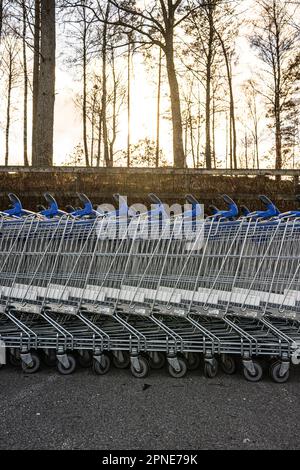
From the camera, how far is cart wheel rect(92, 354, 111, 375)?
12.1 ft

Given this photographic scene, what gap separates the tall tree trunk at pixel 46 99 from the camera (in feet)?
26.9

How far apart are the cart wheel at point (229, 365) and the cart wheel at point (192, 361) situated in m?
0.25

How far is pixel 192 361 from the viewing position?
3.87m

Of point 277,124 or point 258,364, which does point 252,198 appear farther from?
point 277,124

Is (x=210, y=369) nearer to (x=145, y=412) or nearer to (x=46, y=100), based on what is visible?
(x=145, y=412)

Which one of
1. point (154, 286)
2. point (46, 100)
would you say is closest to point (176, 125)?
point (46, 100)

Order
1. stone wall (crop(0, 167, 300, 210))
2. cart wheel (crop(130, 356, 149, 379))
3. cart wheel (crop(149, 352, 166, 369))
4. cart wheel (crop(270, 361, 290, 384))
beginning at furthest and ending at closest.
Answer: stone wall (crop(0, 167, 300, 210)), cart wheel (crop(149, 352, 166, 369)), cart wheel (crop(130, 356, 149, 379)), cart wheel (crop(270, 361, 290, 384))

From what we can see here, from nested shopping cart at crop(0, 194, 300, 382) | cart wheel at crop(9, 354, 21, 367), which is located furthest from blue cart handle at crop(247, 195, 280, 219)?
cart wheel at crop(9, 354, 21, 367)

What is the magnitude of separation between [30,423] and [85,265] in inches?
57.9

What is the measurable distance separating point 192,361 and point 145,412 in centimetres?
99

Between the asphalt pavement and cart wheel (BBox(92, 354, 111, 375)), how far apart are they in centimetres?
6

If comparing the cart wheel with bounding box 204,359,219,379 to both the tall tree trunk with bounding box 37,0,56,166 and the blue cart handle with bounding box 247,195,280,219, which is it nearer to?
the blue cart handle with bounding box 247,195,280,219

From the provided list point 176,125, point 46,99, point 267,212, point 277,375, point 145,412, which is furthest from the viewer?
point 176,125

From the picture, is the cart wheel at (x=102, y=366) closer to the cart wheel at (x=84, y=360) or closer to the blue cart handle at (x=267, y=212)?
the cart wheel at (x=84, y=360)
